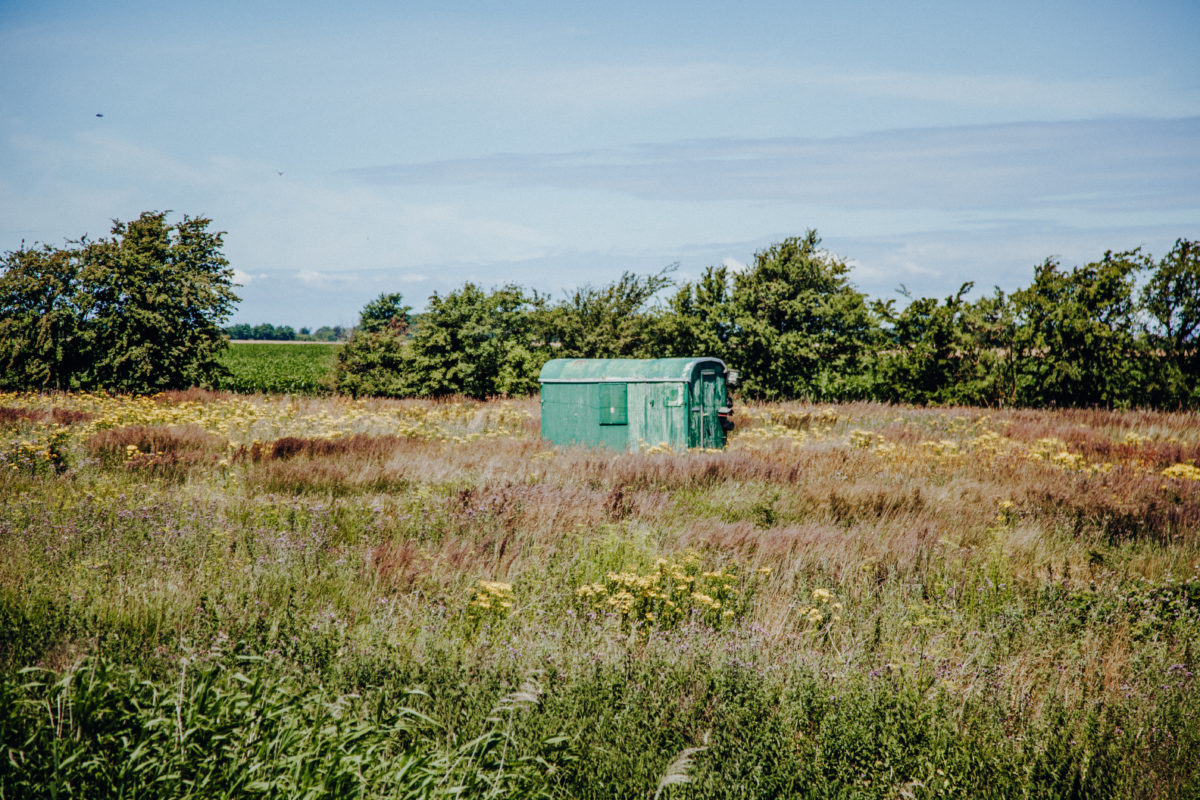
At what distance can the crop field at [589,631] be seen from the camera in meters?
2.65

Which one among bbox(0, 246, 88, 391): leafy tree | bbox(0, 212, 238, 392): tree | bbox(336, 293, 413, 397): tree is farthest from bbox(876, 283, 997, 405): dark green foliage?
bbox(0, 246, 88, 391): leafy tree

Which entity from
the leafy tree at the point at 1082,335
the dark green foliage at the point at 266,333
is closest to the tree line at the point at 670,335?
the leafy tree at the point at 1082,335

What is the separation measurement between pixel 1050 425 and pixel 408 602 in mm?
13602

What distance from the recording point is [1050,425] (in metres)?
13.6

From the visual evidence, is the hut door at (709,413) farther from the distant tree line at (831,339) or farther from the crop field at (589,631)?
the distant tree line at (831,339)

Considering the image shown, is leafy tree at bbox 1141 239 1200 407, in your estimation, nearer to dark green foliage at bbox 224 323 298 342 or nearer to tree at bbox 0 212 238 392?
tree at bbox 0 212 238 392

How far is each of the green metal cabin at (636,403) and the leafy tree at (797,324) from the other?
7.56 metres

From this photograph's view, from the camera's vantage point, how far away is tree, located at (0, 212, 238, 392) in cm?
2027

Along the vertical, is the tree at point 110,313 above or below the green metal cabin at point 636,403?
above

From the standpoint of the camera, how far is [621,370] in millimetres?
11953

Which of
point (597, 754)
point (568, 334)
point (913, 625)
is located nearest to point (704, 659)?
point (597, 754)

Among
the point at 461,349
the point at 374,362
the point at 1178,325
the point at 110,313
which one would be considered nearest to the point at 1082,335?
the point at 1178,325

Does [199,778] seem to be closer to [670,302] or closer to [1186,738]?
[1186,738]

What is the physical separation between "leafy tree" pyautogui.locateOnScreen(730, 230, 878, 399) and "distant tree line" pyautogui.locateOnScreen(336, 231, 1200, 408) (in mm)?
39
